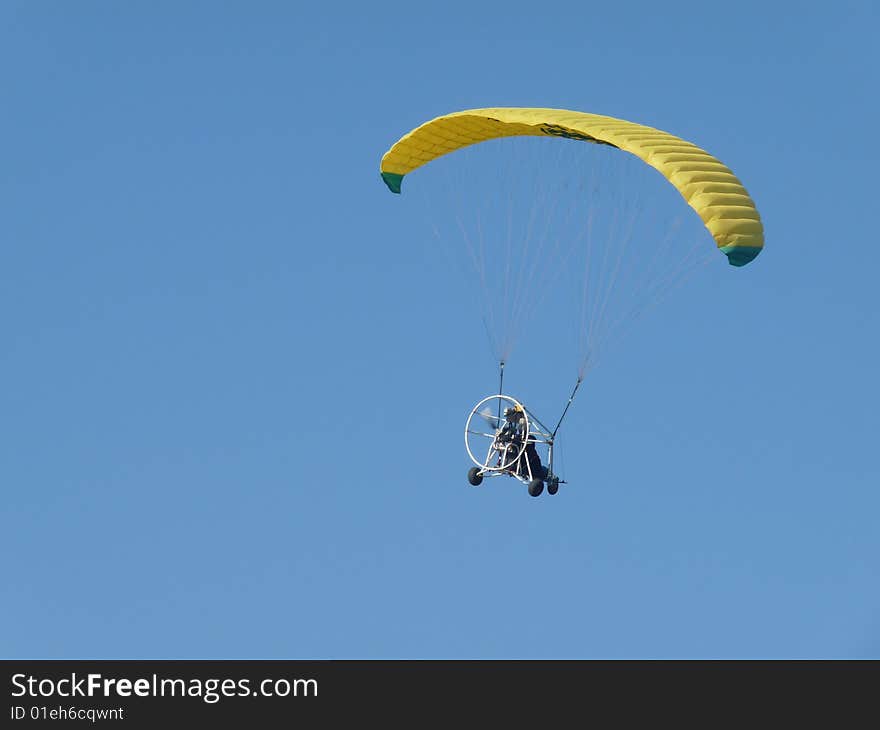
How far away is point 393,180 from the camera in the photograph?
4341cm

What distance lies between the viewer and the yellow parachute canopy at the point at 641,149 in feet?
119

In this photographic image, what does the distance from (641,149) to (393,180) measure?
7.22 m

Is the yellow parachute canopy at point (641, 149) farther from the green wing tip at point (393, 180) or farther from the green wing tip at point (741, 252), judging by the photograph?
the green wing tip at point (393, 180)

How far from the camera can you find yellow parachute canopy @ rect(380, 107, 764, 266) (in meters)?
36.4

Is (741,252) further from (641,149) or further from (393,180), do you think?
(393,180)

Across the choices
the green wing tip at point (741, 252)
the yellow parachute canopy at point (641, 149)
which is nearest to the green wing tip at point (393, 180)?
the yellow parachute canopy at point (641, 149)

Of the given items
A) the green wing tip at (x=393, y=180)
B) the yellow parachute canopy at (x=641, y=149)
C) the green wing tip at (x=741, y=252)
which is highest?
the green wing tip at (x=393, y=180)

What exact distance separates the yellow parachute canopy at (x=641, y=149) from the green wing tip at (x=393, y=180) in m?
0.43

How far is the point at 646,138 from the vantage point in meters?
38.0

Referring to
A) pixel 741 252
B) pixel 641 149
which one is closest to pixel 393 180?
pixel 641 149

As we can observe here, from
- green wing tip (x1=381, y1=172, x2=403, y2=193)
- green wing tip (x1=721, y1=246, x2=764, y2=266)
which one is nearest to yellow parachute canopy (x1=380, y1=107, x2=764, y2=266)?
green wing tip (x1=721, y1=246, x2=764, y2=266)

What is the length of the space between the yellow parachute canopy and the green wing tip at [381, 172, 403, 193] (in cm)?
43
